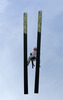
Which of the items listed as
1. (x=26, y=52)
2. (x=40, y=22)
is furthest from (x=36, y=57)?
(x=40, y=22)

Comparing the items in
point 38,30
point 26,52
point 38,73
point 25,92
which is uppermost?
point 38,30

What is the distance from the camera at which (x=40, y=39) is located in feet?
97.1

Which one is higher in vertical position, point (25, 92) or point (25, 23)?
point (25, 23)

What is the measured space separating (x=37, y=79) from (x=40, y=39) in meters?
3.98

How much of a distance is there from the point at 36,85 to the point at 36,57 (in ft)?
9.04

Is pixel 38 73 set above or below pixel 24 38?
below

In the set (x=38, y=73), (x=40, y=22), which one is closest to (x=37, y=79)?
(x=38, y=73)

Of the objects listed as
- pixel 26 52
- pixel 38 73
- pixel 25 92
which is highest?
pixel 26 52

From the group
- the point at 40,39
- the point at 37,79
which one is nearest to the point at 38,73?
the point at 37,79

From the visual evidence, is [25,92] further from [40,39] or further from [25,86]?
[40,39]

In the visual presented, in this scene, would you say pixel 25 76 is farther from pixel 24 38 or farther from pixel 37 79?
pixel 24 38

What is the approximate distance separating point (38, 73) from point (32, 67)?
37.3 inches

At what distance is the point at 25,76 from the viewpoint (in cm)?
3038

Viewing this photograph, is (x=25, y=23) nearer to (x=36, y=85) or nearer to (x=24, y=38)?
(x=24, y=38)
